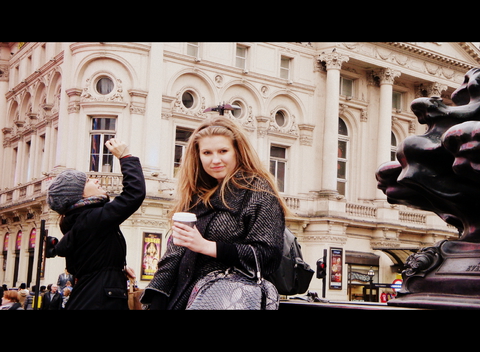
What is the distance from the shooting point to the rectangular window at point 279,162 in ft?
110

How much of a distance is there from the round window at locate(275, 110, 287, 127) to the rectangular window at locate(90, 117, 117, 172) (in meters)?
8.31

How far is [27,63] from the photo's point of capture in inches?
1377

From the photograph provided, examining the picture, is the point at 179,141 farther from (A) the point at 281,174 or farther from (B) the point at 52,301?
(B) the point at 52,301

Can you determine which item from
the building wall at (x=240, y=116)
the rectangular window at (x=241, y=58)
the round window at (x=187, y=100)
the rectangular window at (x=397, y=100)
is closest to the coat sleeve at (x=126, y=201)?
the building wall at (x=240, y=116)

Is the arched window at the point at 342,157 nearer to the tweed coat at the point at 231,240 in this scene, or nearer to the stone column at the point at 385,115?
the stone column at the point at 385,115

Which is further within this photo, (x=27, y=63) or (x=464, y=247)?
(x=27, y=63)

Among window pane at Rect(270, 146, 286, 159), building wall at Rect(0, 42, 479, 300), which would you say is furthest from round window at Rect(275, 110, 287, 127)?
window pane at Rect(270, 146, 286, 159)

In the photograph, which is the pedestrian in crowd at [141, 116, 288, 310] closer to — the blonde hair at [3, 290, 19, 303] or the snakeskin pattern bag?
the snakeskin pattern bag

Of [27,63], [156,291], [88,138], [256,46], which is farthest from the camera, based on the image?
[27,63]

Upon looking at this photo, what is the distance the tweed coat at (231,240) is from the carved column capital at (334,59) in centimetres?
3083

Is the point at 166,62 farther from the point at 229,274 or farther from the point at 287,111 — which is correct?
the point at 229,274

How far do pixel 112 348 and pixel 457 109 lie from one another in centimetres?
282

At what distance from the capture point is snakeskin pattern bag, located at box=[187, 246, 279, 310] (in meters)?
3.27
